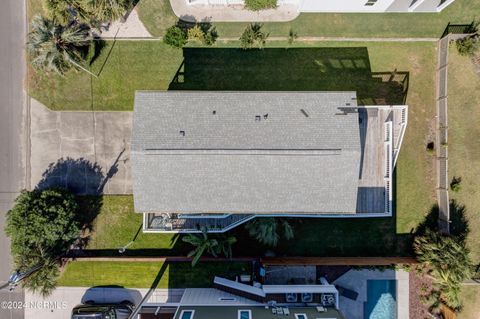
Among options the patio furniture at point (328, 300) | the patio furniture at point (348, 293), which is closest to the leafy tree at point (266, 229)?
the patio furniture at point (328, 300)

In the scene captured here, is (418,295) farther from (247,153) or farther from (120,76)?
(120,76)

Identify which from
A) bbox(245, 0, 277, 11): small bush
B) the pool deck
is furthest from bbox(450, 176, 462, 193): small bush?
bbox(245, 0, 277, 11): small bush

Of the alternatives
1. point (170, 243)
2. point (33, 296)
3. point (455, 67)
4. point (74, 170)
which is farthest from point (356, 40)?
point (33, 296)

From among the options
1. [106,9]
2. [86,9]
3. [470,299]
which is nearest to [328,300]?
[470,299]

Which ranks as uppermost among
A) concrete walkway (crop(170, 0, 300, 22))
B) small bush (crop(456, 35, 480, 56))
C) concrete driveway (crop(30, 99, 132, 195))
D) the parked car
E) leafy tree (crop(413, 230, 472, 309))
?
concrete walkway (crop(170, 0, 300, 22))

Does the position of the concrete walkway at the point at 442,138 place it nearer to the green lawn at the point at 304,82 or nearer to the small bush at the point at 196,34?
the green lawn at the point at 304,82

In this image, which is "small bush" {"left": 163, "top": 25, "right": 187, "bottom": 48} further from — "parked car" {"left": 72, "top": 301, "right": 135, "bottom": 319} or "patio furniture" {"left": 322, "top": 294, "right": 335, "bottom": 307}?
"patio furniture" {"left": 322, "top": 294, "right": 335, "bottom": 307}
